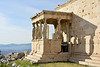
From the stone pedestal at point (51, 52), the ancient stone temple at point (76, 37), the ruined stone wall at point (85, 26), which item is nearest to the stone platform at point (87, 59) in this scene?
the ancient stone temple at point (76, 37)

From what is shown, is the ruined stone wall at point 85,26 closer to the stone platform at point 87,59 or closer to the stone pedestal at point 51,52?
the stone platform at point 87,59

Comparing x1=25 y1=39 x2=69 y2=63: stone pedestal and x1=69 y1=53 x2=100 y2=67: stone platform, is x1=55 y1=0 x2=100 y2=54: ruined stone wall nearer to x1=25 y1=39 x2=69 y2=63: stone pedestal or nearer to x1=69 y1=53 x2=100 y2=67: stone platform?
x1=69 y1=53 x2=100 y2=67: stone platform

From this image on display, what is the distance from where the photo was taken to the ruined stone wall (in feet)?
48.6

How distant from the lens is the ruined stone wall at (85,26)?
14.8 m

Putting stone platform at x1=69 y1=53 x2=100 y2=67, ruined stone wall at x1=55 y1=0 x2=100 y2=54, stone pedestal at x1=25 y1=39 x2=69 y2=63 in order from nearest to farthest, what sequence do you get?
stone platform at x1=69 y1=53 x2=100 y2=67
ruined stone wall at x1=55 y1=0 x2=100 y2=54
stone pedestal at x1=25 y1=39 x2=69 y2=63

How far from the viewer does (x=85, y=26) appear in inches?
647

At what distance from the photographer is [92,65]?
41.7 feet

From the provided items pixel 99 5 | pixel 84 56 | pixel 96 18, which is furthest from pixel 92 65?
pixel 99 5

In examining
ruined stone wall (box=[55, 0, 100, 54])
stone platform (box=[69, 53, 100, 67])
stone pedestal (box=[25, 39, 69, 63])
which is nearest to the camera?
stone platform (box=[69, 53, 100, 67])

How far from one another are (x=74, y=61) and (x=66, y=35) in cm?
497

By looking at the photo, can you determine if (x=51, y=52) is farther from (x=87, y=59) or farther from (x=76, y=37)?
(x=87, y=59)

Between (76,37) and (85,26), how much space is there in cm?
192

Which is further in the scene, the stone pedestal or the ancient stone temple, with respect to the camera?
the stone pedestal

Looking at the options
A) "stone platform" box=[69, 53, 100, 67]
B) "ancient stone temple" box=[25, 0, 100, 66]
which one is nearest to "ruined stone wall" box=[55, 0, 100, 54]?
"ancient stone temple" box=[25, 0, 100, 66]
